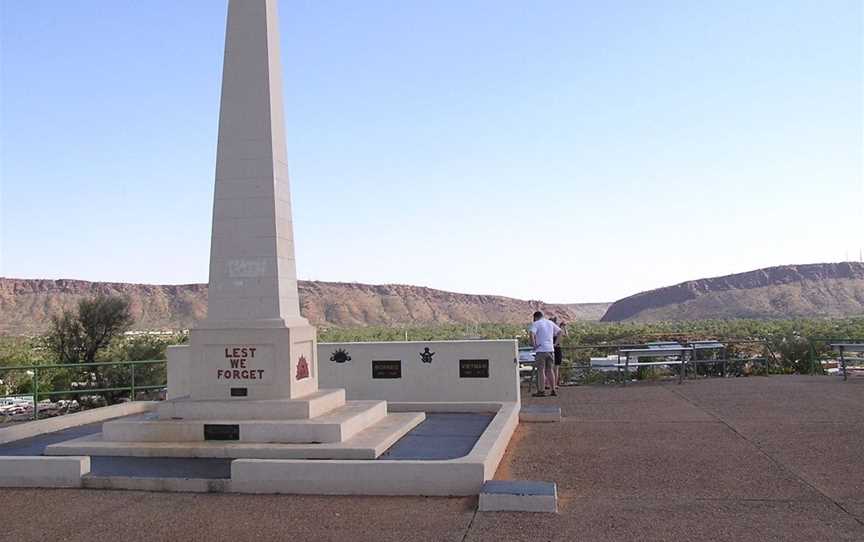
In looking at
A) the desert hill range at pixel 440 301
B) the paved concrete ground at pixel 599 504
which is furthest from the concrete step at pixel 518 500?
the desert hill range at pixel 440 301

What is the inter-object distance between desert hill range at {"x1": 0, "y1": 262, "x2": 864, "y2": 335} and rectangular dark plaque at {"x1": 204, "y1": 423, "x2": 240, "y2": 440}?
2940 inches

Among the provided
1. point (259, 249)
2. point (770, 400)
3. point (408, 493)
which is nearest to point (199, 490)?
point (408, 493)

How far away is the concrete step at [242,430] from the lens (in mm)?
8820

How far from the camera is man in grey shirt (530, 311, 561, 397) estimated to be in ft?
47.3

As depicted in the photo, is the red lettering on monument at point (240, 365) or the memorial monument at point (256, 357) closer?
the memorial monument at point (256, 357)

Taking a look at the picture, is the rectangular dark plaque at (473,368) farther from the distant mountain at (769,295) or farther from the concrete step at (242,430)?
the distant mountain at (769,295)

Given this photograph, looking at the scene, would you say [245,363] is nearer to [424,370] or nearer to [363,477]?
[363,477]

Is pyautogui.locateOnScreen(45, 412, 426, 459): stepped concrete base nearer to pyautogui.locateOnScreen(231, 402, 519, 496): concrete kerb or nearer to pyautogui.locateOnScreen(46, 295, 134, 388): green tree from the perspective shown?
pyautogui.locateOnScreen(231, 402, 519, 496): concrete kerb

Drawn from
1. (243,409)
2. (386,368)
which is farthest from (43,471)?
(386,368)

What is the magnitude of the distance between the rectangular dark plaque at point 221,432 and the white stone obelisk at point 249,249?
56 centimetres

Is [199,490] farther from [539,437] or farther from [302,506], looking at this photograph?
[539,437]

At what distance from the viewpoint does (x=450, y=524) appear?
6.14 m

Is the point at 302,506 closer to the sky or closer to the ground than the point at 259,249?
closer to the ground

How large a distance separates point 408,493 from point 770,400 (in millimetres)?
8944
